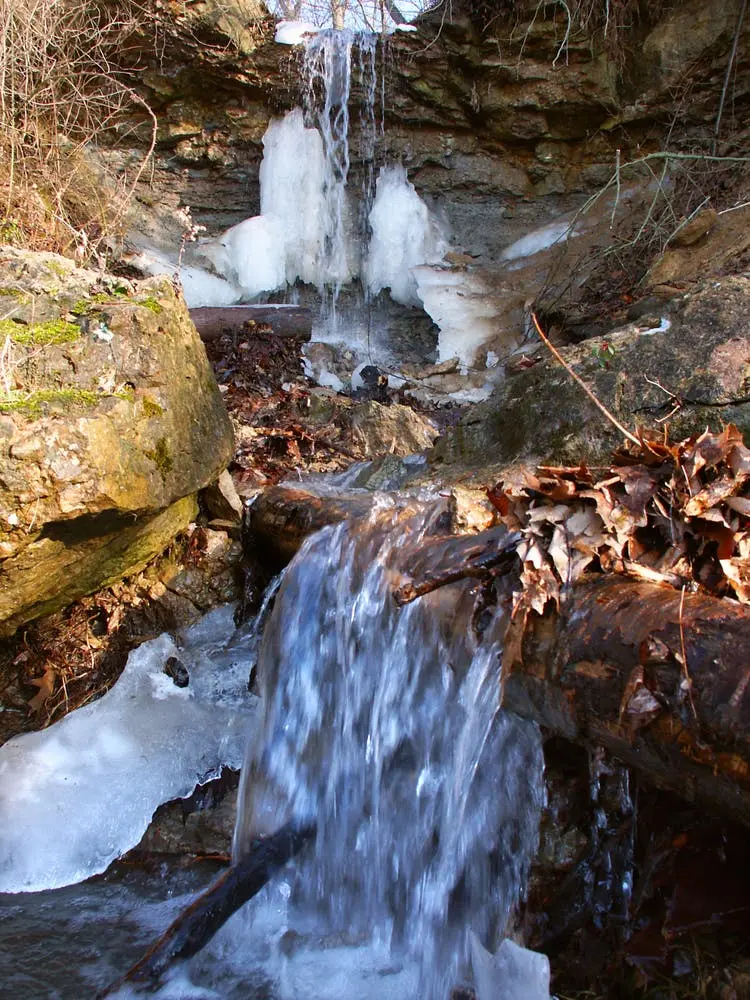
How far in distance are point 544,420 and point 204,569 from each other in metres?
2.19

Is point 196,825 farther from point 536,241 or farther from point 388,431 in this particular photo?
point 536,241

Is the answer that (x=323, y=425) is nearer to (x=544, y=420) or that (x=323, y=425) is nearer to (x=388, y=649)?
(x=544, y=420)

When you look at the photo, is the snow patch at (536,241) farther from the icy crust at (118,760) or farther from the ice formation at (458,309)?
the icy crust at (118,760)

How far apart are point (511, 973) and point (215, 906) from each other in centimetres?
108

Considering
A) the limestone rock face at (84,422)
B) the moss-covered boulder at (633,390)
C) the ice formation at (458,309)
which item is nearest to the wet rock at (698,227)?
the moss-covered boulder at (633,390)

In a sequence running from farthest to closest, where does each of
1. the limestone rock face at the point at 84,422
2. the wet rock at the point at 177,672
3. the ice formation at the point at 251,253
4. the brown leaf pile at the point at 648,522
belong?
1. the ice formation at the point at 251,253
2. the wet rock at the point at 177,672
3. the limestone rock face at the point at 84,422
4. the brown leaf pile at the point at 648,522

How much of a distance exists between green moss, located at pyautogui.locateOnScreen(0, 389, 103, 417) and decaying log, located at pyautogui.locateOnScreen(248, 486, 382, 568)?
1.18 meters

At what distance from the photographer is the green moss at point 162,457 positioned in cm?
344

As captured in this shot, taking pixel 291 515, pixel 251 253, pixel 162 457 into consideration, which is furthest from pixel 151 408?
pixel 251 253

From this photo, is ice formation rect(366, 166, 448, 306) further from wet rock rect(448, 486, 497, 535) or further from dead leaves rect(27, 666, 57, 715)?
dead leaves rect(27, 666, 57, 715)

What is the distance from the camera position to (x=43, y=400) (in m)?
3.10

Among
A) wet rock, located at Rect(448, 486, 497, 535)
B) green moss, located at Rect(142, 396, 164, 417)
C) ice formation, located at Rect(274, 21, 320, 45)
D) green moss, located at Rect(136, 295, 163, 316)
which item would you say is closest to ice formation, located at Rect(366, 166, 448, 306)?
ice formation, located at Rect(274, 21, 320, 45)

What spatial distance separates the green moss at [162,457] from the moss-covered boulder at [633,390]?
1.75 metres

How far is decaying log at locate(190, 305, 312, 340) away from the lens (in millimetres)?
7355
